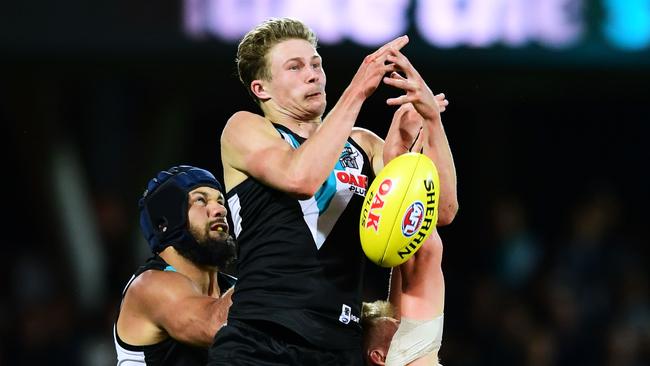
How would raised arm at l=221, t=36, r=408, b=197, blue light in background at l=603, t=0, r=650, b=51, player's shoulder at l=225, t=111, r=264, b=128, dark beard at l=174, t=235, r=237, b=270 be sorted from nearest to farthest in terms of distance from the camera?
raised arm at l=221, t=36, r=408, b=197
player's shoulder at l=225, t=111, r=264, b=128
dark beard at l=174, t=235, r=237, b=270
blue light in background at l=603, t=0, r=650, b=51

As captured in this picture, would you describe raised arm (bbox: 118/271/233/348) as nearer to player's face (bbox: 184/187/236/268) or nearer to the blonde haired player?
player's face (bbox: 184/187/236/268)

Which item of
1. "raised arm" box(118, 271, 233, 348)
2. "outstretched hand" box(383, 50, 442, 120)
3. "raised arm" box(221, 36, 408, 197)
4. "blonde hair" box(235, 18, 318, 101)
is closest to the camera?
"raised arm" box(221, 36, 408, 197)

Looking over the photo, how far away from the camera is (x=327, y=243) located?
442 centimetres

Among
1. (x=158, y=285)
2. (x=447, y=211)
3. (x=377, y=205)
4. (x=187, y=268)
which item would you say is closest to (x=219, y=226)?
(x=187, y=268)

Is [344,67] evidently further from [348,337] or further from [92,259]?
[348,337]

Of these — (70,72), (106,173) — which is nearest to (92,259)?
(106,173)

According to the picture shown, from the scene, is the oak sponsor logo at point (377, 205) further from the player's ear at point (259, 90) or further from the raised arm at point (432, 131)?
the player's ear at point (259, 90)

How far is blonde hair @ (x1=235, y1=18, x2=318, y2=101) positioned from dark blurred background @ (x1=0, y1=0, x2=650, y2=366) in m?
4.03

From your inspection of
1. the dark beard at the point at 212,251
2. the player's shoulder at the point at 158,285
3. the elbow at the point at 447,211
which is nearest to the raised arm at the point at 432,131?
the elbow at the point at 447,211

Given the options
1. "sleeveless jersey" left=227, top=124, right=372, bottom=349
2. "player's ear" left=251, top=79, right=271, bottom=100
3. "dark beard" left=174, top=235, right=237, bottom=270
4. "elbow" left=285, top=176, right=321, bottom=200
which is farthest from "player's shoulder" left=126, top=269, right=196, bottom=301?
"elbow" left=285, top=176, right=321, bottom=200

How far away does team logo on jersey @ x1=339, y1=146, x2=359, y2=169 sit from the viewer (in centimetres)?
451

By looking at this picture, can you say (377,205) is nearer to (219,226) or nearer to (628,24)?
(219,226)

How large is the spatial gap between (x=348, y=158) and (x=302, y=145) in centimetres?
34

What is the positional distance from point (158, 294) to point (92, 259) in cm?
521
